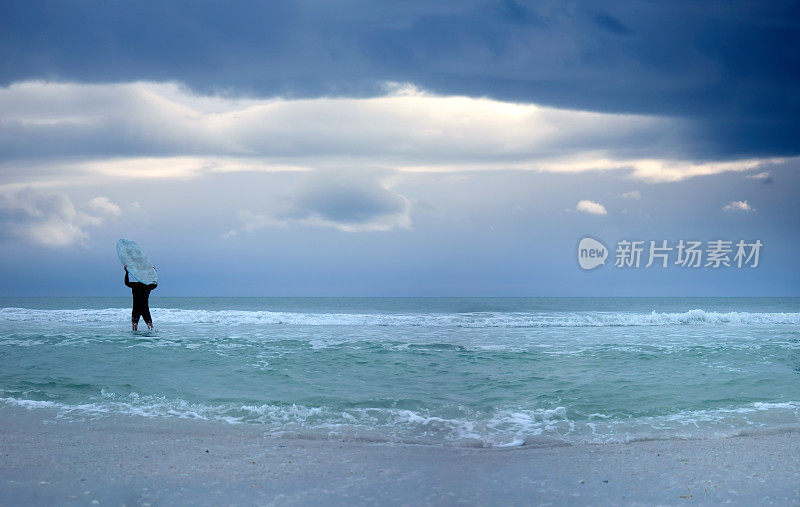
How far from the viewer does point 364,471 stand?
4.55 meters

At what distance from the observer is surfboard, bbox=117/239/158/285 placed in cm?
1722

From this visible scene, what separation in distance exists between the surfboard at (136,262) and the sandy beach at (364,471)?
11908mm

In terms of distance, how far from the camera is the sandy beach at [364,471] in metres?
3.95

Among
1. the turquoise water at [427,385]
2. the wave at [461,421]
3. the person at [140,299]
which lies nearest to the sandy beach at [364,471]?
the wave at [461,421]

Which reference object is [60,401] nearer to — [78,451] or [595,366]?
[78,451]

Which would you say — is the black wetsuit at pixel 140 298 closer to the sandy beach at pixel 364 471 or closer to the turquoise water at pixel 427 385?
the turquoise water at pixel 427 385

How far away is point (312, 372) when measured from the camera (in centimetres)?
988

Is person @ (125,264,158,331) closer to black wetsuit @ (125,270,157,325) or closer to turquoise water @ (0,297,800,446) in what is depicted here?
black wetsuit @ (125,270,157,325)

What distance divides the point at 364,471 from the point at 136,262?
50.6 ft

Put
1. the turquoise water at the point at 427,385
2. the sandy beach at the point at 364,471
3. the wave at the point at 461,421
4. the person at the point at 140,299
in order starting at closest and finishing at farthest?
the sandy beach at the point at 364,471
the wave at the point at 461,421
the turquoise water at the point at 427,385
the person at the point at 140,299

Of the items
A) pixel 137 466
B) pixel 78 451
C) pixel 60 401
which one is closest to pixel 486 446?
pixel 137 466

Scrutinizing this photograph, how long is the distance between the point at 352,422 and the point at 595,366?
5.93 metres

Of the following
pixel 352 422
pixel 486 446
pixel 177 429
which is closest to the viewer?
pixel 486 446

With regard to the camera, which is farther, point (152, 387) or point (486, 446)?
point (152, 387)
